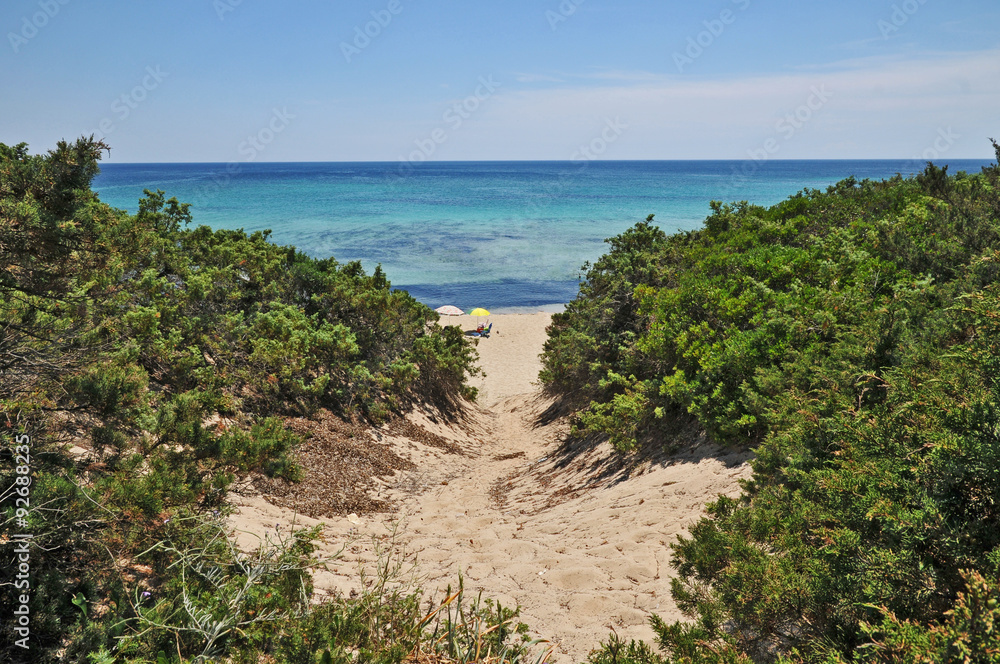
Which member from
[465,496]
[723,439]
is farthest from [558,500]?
[723,439]

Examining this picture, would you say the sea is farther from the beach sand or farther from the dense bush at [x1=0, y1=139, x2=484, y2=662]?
the dense bush at [x1=0, y1=139, x2=484, y2=662]

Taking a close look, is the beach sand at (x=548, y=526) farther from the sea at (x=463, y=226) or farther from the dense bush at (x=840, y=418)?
the sea at (x=463, y=226)

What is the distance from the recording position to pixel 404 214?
259 ft

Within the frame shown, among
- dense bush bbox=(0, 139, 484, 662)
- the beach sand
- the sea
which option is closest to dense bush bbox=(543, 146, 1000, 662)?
the beach sand

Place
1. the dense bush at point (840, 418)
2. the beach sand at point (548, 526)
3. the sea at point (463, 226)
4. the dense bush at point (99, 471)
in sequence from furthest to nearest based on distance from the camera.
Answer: the sea at point (463, 226) < the beach sand at point (548, 526) < the dense bush at point (99, 471) < the dense bush at point (840, 418)

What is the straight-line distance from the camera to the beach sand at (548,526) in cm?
499

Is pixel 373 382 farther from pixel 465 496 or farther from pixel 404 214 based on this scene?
pixel 404 214

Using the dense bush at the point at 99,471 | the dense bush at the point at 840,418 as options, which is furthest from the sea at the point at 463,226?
the dense bush at the point at 99,471

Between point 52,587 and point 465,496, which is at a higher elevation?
point 52,587

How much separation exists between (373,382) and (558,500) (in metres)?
5.36

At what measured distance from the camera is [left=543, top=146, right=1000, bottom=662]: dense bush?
2791 mm

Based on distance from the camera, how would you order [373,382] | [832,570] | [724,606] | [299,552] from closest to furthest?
1. [832,570]
2. [724,606]
3. [299,552]
4. [373,382]

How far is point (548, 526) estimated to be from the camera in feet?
24.1

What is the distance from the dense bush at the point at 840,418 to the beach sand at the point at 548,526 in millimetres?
609
